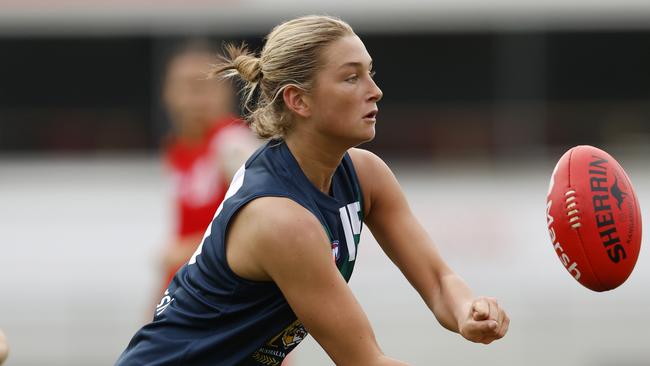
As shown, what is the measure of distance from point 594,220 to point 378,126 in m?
7.39

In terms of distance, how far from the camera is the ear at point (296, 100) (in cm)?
334

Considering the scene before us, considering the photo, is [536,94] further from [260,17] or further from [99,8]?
[99,8]

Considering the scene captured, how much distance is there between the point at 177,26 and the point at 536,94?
10.8ft

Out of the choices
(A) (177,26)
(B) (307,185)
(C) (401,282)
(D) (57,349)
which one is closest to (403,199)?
(B) (307,185)

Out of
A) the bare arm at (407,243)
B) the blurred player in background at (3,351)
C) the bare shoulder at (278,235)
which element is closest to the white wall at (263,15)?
the bare arm at (407,243)

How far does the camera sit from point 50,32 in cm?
1062

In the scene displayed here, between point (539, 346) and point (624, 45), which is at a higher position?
point (624, 45)

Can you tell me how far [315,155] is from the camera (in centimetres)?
338

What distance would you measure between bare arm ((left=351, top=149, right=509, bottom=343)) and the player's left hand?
0.62 ft

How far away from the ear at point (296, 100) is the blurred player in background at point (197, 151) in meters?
2.18

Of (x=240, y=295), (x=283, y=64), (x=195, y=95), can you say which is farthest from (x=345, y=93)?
(x=195, y=95)

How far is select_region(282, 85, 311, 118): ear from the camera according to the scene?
3342 mm

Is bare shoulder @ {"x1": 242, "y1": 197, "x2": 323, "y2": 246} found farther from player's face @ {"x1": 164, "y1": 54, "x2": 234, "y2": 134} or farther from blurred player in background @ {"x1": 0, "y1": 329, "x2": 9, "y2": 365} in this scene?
player's face @ {"x1": 164, "y1": 54, "x2": 234, "y2": 134}

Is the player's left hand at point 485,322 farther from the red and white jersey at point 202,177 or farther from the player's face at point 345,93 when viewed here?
the red and white jersey at point 202,177
